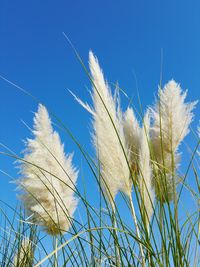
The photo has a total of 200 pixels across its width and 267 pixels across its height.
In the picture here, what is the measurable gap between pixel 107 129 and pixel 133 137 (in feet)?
1.72

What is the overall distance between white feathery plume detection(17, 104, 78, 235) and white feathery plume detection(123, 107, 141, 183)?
58 centimetres

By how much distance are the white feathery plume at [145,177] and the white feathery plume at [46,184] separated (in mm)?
771

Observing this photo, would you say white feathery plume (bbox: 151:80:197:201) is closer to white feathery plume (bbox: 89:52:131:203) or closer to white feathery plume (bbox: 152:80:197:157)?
white feathery plume (bbox: 152:80:197:157)

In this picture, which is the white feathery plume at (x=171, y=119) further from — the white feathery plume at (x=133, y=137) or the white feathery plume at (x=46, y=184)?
the white feathery plume at (x=46, y=184)

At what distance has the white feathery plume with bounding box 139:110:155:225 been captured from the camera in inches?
86.4

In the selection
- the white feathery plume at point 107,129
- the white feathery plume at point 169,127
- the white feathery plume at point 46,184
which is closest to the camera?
the white feathery plume at point 107,129

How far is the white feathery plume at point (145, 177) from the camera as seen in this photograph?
2193mm

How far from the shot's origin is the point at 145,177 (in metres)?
2.26

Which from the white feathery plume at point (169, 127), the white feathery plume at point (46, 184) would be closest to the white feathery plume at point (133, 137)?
the white feathery plume at point (169, 127)

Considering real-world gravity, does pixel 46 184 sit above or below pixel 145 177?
above

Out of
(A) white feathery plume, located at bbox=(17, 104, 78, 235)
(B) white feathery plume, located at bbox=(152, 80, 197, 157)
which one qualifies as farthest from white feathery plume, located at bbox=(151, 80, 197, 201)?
(A) white feathery plume, located at bbox=(17, 104, 78, 235)

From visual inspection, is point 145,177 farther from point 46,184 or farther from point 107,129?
point 46,184

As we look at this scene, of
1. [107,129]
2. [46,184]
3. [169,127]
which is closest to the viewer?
[107,129]

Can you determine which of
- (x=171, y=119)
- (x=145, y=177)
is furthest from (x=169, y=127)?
(x=145, y=177)
